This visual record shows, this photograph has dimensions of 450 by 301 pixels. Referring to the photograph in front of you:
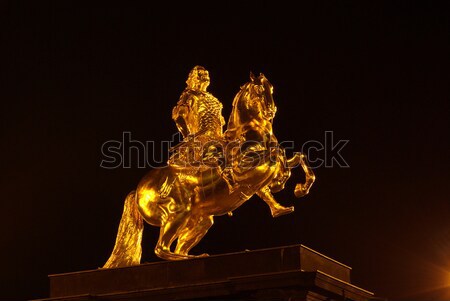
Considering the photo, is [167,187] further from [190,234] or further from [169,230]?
[190,234]

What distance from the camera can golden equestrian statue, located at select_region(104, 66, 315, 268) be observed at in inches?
407

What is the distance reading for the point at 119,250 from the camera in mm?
10641

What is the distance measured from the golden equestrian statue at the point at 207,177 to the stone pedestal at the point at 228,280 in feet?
1.30

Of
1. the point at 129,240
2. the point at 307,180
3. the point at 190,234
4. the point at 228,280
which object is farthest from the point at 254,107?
the point at 228,280

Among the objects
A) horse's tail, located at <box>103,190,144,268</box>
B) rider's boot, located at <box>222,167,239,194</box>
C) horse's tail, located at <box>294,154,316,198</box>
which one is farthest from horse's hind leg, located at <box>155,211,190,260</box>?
horse's tail, located at <box>294,154,316,198</box>

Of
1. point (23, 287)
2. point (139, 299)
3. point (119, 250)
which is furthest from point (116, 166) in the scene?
point (139, 299)

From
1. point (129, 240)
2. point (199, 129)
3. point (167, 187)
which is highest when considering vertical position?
point (199, 129)

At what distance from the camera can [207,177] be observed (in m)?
10.4

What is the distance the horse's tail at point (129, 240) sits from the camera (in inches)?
415

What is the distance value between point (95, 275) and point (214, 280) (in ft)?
4.11

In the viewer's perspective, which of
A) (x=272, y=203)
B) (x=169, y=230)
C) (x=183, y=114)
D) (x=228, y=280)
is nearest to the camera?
(x=228, y=280)

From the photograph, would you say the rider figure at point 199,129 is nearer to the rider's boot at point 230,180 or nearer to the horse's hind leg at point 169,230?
the rider's boot at point 230,180

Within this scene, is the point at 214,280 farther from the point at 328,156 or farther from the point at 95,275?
the point at 328,156

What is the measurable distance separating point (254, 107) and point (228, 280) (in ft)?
6.22
